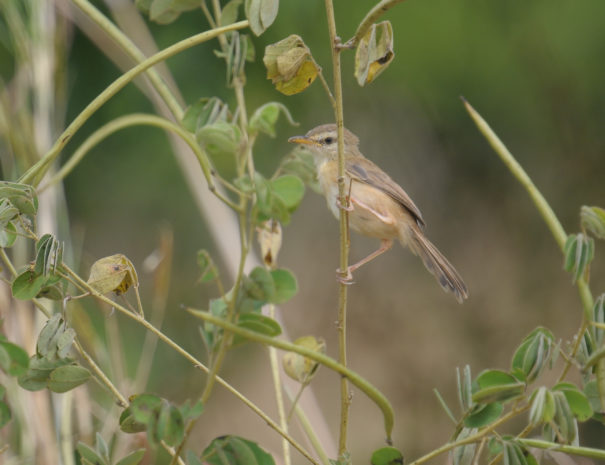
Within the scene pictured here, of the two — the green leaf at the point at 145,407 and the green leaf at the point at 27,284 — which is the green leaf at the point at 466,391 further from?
the green leaf at the point at 27,284

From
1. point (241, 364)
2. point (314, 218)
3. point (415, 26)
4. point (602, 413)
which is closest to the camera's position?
point (602, 413)

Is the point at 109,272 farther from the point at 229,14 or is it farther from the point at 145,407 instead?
the point at 229,14

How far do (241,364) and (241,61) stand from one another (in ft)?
9.31

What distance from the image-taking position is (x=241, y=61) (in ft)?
4.29

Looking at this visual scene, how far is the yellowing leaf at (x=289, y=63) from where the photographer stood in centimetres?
106

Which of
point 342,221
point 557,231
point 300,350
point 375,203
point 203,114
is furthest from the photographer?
point 375,203

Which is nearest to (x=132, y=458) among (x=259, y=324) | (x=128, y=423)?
(x=128, y=423)

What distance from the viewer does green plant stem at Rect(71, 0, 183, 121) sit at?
123 cm

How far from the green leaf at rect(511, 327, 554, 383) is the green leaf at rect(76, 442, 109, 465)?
568mm

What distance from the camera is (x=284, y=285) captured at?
104 centimetres

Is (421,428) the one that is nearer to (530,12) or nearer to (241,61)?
(530,12)

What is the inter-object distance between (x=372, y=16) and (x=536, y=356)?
1.53ft

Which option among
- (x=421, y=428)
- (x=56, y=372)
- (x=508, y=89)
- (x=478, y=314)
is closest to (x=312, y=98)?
(x=508, y=89)

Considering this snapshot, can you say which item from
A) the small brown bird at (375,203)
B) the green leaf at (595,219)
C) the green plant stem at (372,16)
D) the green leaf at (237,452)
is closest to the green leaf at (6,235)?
the green leaf at (237,452)
